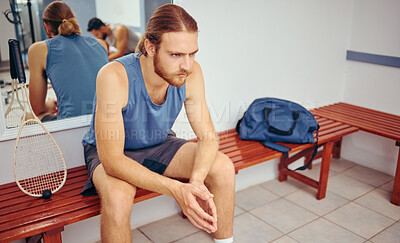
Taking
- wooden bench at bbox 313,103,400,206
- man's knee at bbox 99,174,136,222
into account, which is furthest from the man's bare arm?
wooden bench at bbox 313,103,400,206

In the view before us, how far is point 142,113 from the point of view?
1.99 metres

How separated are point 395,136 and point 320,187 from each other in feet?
2.13

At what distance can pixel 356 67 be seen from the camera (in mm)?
3500

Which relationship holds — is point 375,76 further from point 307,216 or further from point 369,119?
point 307,216

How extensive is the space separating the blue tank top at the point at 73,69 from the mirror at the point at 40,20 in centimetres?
5

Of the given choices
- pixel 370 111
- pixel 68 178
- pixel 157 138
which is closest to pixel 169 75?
pixel 157 138

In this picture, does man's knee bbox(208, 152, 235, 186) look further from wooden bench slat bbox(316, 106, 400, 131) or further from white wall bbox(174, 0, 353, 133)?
wooden bench slat bbox(316, 106, 400, 131)

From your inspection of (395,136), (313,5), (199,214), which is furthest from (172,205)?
(313,5)

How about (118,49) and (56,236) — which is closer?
(56,236)

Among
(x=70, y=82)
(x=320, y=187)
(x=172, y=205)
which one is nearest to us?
(x=70, y=82)

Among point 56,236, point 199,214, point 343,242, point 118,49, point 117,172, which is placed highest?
point 118,49

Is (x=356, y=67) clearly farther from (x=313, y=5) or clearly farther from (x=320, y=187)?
(x=320, y=187)

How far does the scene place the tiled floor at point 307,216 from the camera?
248 cm

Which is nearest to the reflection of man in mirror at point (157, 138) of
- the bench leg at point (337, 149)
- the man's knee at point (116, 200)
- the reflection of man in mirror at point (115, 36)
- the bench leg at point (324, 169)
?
the man's knee at point (116, 200)
